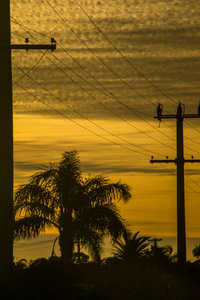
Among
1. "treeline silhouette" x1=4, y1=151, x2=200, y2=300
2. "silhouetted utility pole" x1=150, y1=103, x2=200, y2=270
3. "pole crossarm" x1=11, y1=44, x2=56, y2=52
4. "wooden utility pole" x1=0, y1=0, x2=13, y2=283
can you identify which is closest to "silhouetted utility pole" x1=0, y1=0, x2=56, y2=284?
"wooden utility pole" x1=0, y1=0, x2=13, y2=283

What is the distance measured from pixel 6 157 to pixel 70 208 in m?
14.2

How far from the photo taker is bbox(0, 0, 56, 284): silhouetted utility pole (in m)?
16.9

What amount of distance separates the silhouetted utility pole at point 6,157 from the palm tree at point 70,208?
492 inches

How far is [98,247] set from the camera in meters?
30.8

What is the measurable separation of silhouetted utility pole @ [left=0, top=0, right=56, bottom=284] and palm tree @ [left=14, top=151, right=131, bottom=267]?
12.5 m

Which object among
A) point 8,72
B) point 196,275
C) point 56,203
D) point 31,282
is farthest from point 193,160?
point 8,72

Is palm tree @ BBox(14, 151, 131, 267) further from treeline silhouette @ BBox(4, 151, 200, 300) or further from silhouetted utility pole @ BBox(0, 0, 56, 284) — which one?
silhouetted utility pole @ BBox(0, 0, 56, 284)

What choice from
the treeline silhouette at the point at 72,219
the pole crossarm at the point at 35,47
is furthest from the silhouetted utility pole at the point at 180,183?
the pole crossarm at the point at 35,47

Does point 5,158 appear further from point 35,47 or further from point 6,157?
point 35,47

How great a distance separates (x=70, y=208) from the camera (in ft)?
101

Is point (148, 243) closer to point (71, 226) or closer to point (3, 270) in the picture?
point (71, 226)

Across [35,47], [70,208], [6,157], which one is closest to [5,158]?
[6,157]

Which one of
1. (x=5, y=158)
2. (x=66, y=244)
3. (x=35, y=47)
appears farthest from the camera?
(x=66, y=244)

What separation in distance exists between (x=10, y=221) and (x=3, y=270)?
51.2 inches
